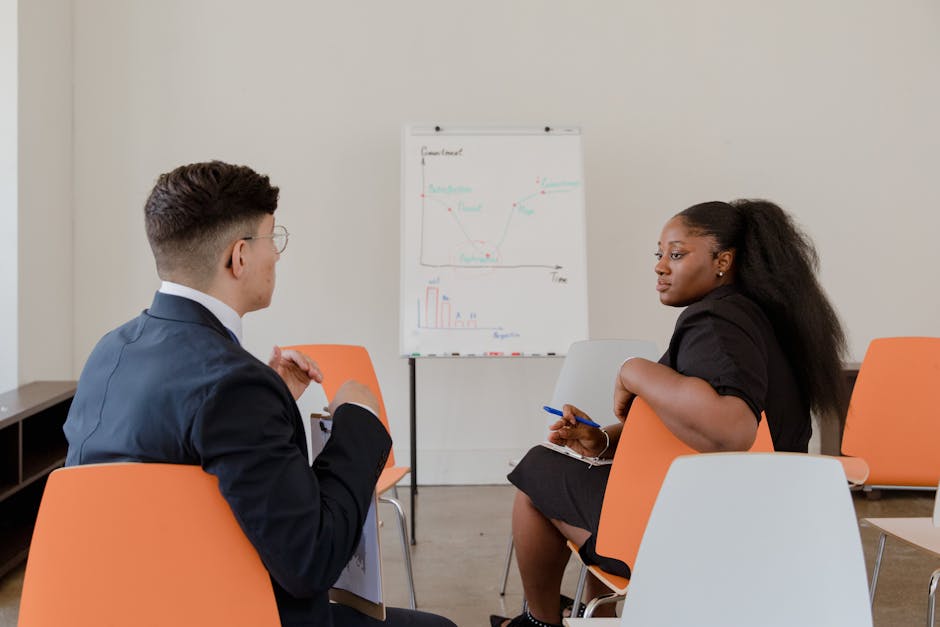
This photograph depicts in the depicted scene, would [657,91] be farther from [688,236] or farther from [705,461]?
[705,461]

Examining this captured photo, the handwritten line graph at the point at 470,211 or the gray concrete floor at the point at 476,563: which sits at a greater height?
the handwritten line graph at the point at 470,211

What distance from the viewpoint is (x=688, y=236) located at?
195 cm

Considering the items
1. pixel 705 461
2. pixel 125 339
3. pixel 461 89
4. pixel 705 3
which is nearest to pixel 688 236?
pixel 705 461

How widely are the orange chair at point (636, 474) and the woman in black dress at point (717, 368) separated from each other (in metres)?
0.03

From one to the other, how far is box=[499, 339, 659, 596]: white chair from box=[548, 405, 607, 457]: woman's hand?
46 centimetres

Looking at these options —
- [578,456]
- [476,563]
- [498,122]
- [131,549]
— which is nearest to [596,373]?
[578,456]

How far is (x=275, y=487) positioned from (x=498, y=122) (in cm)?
337

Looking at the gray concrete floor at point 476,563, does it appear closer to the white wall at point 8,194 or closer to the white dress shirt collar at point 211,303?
the white wall at point 8,194

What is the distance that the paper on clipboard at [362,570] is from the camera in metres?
1.19

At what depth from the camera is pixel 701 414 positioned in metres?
1.58

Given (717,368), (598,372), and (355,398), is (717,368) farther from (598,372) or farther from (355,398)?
(598,372)

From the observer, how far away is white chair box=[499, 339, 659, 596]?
2.69m

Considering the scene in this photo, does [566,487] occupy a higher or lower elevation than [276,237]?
lower

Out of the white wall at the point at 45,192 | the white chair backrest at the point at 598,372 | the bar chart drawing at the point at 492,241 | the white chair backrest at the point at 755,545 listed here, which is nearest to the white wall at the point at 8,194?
the white wall at the point at 45,192
